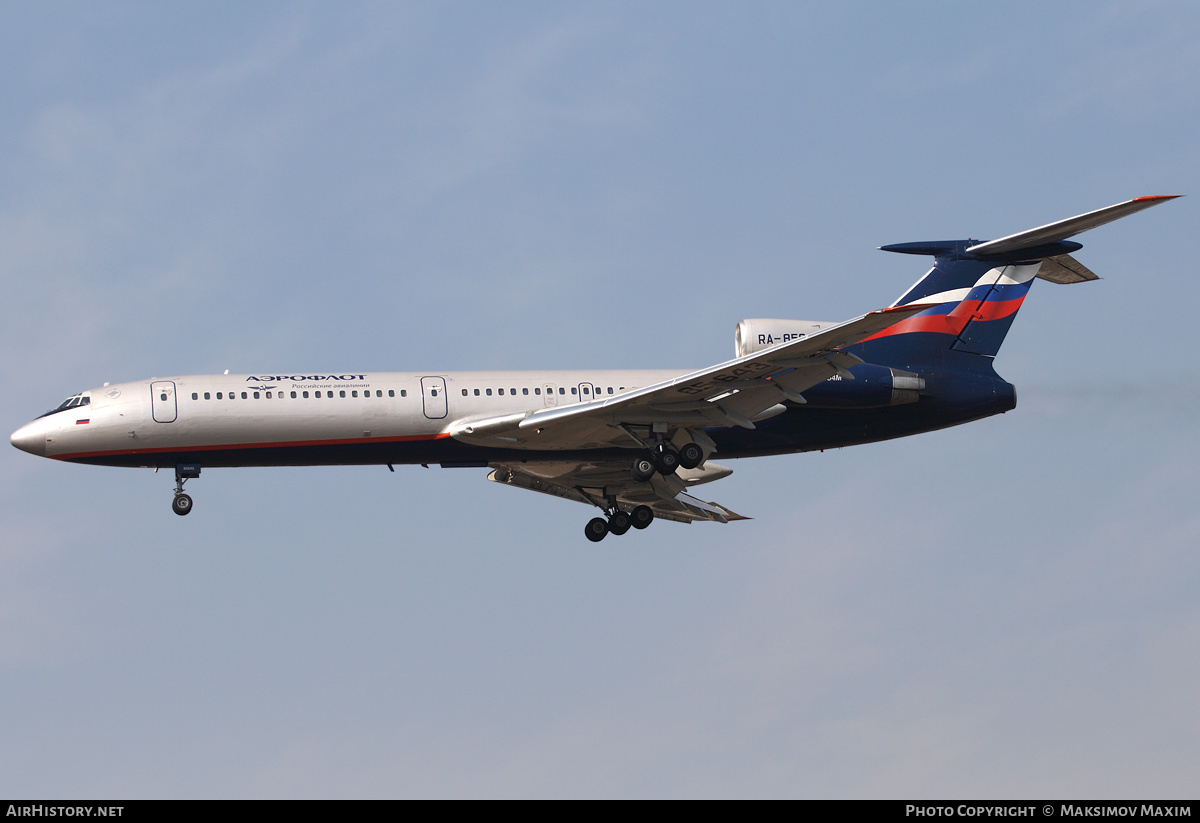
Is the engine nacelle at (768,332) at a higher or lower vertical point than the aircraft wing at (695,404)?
higher

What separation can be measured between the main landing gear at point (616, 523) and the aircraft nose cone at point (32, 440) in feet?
41.4

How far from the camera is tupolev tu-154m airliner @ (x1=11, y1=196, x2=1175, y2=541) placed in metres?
31.0

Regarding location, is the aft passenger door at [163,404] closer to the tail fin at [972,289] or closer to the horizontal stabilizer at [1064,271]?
the tail fin at [972,289]

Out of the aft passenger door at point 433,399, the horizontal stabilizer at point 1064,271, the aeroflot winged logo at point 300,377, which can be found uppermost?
the horizontal stabilizer at point 1064,271

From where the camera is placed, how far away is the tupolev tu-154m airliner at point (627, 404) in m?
31.0

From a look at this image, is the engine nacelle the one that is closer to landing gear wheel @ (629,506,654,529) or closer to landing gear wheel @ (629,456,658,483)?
landing gear wheel @ (629,456,658,483)

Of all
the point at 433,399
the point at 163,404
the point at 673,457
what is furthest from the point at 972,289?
the point at 163,404

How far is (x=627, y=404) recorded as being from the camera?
1202 inches

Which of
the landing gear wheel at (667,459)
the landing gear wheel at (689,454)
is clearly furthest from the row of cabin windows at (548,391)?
the landing gear wheel at (689,454)

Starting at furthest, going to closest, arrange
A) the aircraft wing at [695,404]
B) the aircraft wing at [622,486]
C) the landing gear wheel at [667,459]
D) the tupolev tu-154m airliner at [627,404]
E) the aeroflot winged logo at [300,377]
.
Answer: the aircraft wing at [622,486], the landing gear wheel at [667,459], the aeroflot winged logo at [300,377], the tupolev tu-154m airliner at [627,404], the aircraft wing at [695,404]

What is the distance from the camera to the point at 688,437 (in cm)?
3209
